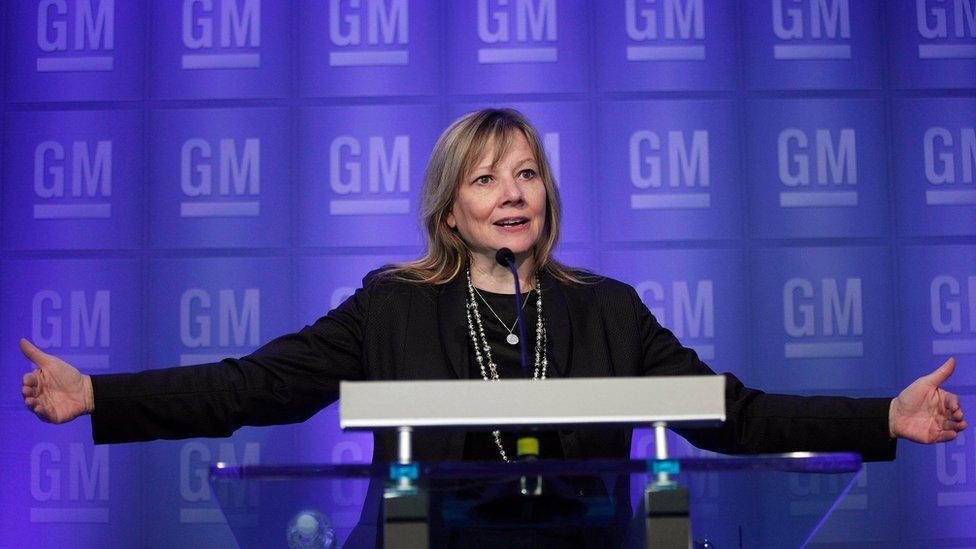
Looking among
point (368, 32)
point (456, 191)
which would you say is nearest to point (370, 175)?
point (368, 32)

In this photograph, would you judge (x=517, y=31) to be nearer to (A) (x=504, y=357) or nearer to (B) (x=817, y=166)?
(B) (x=817, y=166)

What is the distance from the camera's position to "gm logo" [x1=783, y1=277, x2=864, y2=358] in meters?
3.32

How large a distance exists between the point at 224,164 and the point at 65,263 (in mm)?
541

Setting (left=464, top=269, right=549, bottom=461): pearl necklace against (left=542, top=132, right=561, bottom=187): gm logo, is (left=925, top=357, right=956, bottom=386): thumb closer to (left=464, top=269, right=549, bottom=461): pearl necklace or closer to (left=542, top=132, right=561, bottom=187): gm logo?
(left=464, top=269, right=549, bottom=461): pearl necklace

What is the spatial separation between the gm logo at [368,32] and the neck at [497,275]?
131 cm

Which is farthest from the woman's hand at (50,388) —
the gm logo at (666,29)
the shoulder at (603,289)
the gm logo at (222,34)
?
the gm logo at (666,29)

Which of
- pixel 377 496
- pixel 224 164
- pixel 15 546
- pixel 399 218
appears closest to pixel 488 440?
pixel 377 496

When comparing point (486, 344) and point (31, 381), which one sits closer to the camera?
point (31, 381)

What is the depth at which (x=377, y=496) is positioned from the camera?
126cm

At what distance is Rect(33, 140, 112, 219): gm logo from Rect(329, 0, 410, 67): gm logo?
2.43 feet

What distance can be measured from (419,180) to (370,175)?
5.7 inches

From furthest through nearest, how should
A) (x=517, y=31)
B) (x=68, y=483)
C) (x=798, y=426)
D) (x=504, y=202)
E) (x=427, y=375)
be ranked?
(x=517, y=31) < (x=68, y=483) < (x=504, y=202) < (x=427, y=375) < (x=798, y=426)

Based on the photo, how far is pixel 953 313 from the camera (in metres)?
3.34

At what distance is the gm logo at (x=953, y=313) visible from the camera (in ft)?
10.9
